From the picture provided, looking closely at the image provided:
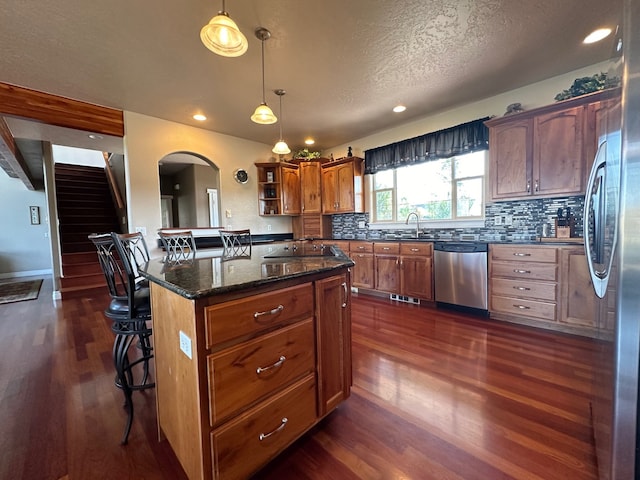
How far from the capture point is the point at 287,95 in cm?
316

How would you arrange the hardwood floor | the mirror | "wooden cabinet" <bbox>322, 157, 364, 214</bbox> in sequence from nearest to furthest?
the hardwood floor < "wooden cabinet" <bbox>322, 157, 364, 214</bbox> < the mirror

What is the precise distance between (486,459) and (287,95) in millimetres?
3620

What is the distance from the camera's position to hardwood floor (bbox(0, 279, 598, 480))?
119cm

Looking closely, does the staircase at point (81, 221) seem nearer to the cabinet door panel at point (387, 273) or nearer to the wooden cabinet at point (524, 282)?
the cabinet door panel at point (387, 273)

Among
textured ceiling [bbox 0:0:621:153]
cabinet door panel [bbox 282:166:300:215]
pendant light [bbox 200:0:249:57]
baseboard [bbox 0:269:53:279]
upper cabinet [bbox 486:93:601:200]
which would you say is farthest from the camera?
baseboard [bbox 0:269:53:279]

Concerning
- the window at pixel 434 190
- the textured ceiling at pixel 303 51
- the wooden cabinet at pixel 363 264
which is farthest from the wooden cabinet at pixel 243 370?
the window at pixel 434 190

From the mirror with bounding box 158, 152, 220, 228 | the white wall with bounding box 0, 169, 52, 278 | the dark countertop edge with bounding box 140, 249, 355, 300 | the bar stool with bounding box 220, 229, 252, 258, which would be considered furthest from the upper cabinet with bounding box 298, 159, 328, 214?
the white wall with bounding box 0, 169, 52, 278

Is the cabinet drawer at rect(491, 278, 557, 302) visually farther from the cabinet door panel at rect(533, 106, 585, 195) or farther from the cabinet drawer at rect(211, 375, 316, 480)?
the cabinet drawer at rect(211, 375, 316, 480)

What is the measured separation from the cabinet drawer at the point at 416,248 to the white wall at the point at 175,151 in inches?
106

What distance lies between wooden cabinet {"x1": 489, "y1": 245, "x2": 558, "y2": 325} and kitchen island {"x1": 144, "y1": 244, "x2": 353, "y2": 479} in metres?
2.40

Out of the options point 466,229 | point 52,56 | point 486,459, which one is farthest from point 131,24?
point 466,229

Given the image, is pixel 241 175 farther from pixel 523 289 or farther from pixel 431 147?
pixel 523 289

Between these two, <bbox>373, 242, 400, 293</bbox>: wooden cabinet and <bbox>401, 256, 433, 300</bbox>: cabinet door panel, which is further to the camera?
<bbox>373, 242, 400, 293</bbox>: wooden cabinet

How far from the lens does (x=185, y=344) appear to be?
3.18 feet
